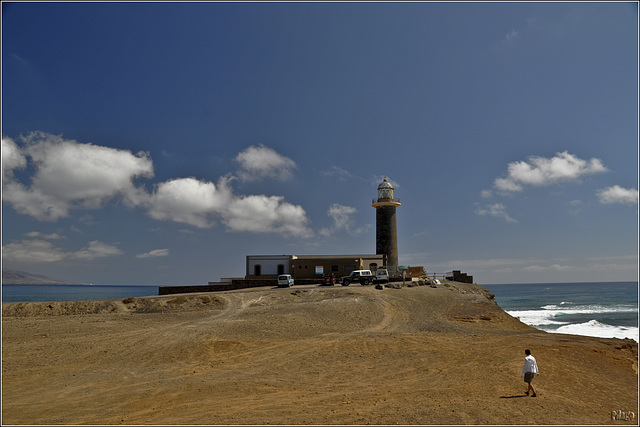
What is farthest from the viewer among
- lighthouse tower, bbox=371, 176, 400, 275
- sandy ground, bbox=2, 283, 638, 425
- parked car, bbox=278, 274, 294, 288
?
lighthouse tower, bbox=371, 176, 400, 275

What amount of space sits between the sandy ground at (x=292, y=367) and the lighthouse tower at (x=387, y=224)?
24.4 m

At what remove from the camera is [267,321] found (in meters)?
27.2

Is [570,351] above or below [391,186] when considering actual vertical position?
below

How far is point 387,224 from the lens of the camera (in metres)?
58.0

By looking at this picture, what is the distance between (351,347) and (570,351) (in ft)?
38.6

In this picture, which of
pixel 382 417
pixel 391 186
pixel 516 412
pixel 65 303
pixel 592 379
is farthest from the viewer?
pixel 391 186

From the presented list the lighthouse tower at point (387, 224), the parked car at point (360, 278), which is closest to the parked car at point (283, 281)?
the parked car at point (360, 278)

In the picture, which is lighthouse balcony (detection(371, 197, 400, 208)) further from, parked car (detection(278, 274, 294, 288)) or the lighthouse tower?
parked car (detection(278, 274, 294, 288))

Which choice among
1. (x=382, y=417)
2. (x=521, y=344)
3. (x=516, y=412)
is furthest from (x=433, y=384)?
(x=521, y=344)

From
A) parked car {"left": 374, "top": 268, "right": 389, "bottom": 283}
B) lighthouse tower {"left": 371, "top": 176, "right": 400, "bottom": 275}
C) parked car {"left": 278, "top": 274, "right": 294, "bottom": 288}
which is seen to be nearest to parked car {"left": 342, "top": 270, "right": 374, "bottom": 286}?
parked car {"left": 374, "top": 268, "right": 389, "bottom": 283}

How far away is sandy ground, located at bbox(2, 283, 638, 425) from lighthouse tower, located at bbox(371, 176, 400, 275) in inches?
960

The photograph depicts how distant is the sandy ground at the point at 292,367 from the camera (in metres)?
13.0

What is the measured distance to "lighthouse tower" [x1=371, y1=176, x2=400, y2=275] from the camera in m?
57.1

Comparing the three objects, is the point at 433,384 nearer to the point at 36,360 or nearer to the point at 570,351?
the point at 570,351
